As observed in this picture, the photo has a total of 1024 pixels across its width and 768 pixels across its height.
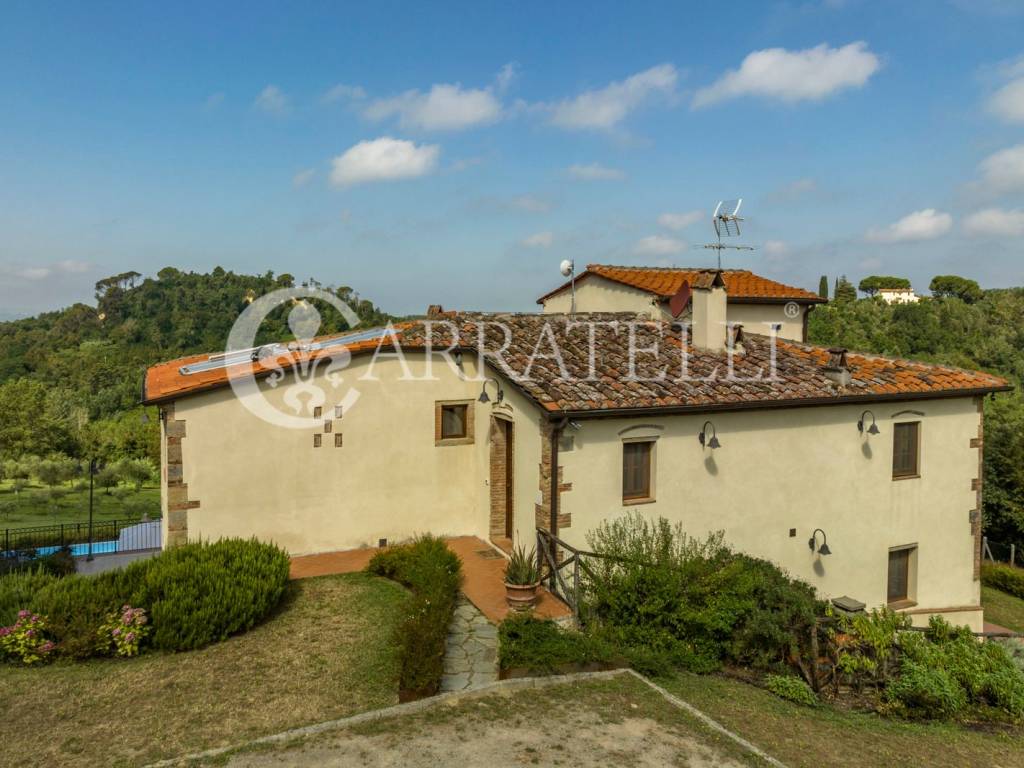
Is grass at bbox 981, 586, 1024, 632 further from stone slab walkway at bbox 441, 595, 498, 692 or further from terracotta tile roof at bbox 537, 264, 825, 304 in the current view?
stone slab walkway at bbox 441, 595, 498, 692

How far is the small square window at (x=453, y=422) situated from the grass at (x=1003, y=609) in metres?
13.5

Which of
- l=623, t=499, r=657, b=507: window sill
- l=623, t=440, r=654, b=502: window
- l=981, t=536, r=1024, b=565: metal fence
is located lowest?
l=981, t=536, r=1024, b=565: metal fence

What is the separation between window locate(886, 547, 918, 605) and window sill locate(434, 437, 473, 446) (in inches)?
340

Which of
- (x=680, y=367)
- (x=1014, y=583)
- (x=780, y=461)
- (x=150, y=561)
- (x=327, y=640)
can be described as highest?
(x=680, y=367)

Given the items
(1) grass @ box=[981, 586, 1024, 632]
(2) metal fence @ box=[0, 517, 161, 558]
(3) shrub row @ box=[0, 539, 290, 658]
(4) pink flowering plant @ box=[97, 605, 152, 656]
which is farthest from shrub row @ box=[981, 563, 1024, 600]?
(2) metal fence @ box=[0, 517, 161, 558]

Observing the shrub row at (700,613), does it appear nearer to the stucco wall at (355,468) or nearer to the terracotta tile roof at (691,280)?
the stucco wall at (355,468)

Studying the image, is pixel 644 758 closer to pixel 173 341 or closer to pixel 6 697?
pixel 6 697

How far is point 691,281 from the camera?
1898cm

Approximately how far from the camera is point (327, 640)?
8.70 metres

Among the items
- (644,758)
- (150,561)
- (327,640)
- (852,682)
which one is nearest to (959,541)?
(852,682)

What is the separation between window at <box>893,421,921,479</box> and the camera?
43.5ft

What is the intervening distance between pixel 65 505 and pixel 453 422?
78.8 ft

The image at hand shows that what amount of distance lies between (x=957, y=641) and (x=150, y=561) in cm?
1108

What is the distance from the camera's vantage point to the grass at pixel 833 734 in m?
6.77
